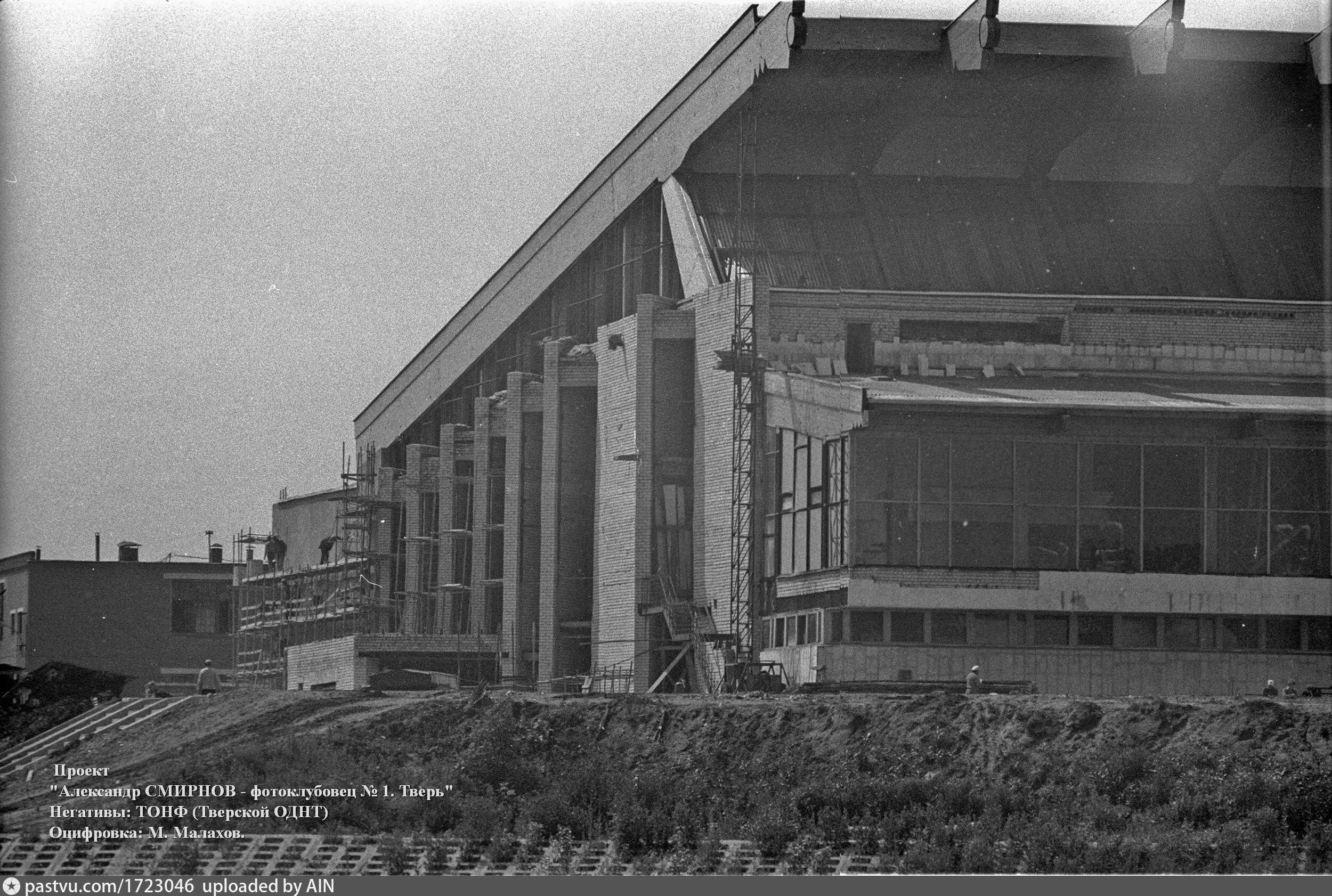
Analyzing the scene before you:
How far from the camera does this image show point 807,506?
1937 inches

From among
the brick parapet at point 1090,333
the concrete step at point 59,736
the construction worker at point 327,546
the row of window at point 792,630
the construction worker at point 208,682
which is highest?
the brick parapet at point 1090,333

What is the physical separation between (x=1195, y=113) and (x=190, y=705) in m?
30.1

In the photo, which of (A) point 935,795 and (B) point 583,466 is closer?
(A) point 935,795

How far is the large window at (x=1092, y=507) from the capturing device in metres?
46.7

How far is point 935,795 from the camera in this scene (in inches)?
1256

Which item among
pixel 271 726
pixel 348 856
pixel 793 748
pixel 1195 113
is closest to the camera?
pixel 348 856

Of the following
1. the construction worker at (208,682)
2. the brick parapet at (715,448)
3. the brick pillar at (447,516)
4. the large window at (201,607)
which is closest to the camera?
the construction worker at (208,682)

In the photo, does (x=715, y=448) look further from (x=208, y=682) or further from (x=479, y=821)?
(x=479, y=821)

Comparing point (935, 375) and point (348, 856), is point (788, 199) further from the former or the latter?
point (348, 856)

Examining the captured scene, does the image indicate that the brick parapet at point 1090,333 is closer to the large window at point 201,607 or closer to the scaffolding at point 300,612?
the scaffolding at point 300,612

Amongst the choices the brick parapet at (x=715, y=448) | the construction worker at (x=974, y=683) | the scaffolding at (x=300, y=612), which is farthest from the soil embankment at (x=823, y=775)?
the scaffolding at (x=300, y=612)

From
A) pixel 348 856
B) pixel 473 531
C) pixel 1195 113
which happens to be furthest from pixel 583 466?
pixel 348 856

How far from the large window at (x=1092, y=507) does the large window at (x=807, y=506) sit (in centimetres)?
82

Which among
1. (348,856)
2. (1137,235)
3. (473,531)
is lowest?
(348,856)
